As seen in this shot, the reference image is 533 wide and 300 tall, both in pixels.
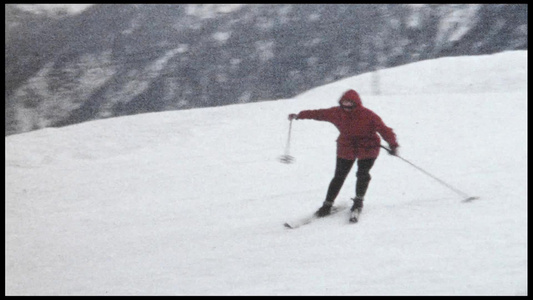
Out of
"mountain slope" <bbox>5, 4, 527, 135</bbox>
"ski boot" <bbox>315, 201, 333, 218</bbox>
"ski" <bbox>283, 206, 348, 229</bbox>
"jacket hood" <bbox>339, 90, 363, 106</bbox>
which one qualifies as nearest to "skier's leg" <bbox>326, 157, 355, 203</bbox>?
"ski boot" <bbox>315, 201, 333, 218</bbox>

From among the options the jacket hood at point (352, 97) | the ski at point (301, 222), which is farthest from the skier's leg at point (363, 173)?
the jacket hood at point (352, 97)

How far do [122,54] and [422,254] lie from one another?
2694 inches

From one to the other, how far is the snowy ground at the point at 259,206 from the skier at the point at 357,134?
47 centimetres

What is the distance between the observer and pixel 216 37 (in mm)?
68312

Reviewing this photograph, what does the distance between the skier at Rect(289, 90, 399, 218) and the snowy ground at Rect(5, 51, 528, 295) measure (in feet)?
1.56

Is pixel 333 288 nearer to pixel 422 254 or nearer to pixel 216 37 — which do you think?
pixel 422 254

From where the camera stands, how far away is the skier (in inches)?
200

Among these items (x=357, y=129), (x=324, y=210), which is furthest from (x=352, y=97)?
(x=324, y=210)

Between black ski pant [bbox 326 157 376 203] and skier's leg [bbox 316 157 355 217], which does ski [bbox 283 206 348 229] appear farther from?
black ski pant [bbox 326 157 376 203]

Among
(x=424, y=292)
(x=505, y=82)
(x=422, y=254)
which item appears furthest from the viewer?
(x=505, y=82)

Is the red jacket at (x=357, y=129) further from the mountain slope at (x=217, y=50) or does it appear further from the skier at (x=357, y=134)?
the mountain slope at (x=217, y=50)

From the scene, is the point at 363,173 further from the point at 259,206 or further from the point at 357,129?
the point at 259,206

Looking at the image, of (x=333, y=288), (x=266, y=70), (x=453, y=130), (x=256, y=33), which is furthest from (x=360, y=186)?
(x=256, y=33)

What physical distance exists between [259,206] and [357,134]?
1735 millimetres
